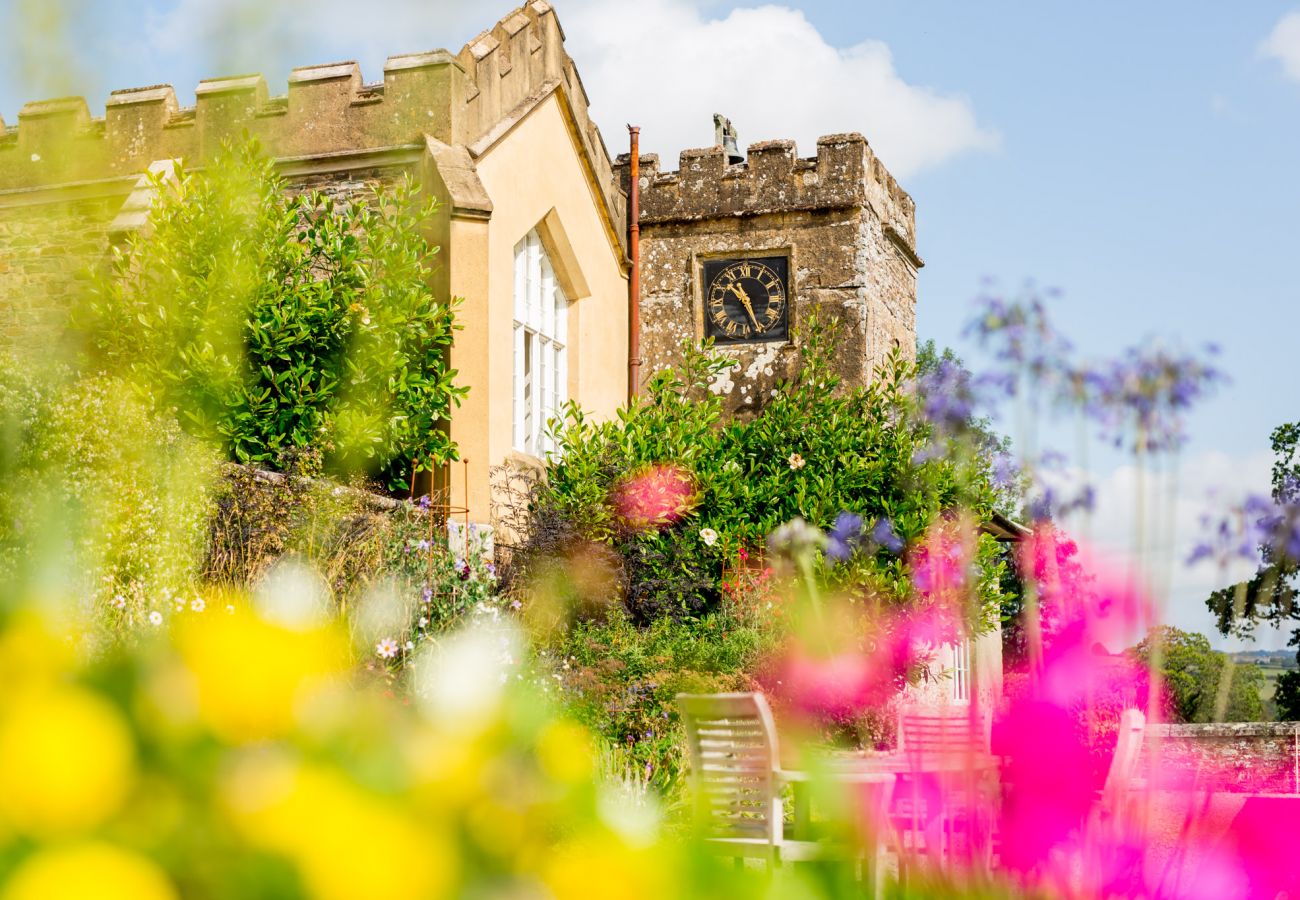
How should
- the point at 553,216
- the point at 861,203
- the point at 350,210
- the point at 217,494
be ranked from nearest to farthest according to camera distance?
1. the point at 217,494
2. the point at 350,210
3. the point at 553,216
4. the point at 861,203

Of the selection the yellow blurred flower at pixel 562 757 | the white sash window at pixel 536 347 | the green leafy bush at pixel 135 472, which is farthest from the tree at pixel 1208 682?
the white sash window at pixel 536 347

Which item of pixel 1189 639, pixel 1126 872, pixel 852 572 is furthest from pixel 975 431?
pixel 852 572

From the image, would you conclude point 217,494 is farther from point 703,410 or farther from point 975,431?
point 975,431

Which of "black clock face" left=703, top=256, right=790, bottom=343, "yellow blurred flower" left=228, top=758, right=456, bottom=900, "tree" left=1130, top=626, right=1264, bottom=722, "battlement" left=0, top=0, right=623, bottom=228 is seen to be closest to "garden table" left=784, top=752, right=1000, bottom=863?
"tree" left=1130, top=626, right=1264, bottom=722

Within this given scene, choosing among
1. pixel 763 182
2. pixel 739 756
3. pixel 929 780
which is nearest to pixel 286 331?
pixel 739 756

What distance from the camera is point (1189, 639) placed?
1965 mm

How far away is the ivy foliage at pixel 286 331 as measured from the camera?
34.0 ft

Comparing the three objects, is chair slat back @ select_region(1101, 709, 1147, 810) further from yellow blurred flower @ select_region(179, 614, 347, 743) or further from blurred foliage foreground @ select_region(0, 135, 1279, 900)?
yellow blurred flower @ select_region(179, 614, 347, 743)

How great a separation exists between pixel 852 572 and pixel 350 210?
566cm

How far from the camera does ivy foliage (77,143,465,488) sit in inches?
408

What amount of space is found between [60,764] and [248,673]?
9cm

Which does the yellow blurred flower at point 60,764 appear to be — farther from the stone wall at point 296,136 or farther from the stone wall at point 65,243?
the stone wall at point 65,243

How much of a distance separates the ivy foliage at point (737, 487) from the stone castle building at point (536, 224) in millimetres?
716

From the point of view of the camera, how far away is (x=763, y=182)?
1569 cm
